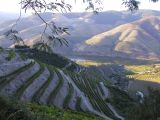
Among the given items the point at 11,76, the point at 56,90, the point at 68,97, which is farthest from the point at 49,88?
the point at 11,76

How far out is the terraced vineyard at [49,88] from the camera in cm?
9600

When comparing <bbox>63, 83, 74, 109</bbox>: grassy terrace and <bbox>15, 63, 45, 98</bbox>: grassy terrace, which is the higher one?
<bbox>15, 63, 45, 98</bbox>: grassy terrace

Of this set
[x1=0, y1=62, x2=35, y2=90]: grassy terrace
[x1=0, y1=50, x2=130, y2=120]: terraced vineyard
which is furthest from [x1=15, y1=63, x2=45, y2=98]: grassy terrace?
[x1=0, y1=62, x2=35, y2=90]: grassy terrace

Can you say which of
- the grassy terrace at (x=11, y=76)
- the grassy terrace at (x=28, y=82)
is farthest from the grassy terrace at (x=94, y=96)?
the grassy terrace at (x=11, y=76)

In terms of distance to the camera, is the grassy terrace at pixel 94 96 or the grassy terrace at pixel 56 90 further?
the grassy terrace at pixel 94 96

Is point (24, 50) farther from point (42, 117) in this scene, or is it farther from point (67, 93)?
point (42, 117)

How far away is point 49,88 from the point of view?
4222 inches

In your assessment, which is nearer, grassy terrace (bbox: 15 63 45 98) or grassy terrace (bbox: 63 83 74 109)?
grassy terrace (bbox: 15 63 45 98)

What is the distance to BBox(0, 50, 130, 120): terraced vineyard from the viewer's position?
96000 mm

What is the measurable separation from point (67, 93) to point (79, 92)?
10.3 metres

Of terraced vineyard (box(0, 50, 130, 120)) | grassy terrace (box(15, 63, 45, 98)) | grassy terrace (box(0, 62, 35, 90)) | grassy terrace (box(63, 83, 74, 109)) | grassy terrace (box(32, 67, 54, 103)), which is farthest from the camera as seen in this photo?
grassy terrace (box(63, 83, 74, 109))

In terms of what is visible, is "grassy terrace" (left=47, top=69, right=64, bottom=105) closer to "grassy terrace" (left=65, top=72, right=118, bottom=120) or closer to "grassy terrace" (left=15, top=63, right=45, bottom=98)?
"grassy terrace" (left=15, top=63, right=45, bottom=98)

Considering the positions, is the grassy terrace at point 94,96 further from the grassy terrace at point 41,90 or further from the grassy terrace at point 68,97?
the grassy terrace at point 41,90

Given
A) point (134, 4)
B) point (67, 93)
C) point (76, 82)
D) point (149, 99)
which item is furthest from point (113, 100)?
point (134, 4)
